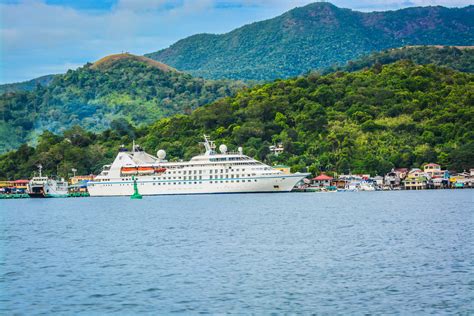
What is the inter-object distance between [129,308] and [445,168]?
103100 mm

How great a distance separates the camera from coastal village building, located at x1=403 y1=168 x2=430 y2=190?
116688mm

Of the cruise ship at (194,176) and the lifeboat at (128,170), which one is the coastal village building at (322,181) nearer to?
the cruise ship at (194,176)

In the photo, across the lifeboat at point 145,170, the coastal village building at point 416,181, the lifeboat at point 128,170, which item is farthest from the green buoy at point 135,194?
the coastal village building at point 416,181

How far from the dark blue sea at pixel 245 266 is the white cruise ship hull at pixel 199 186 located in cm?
4701

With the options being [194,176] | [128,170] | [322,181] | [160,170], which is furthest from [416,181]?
[128,170]

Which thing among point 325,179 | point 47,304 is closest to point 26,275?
point 47,304

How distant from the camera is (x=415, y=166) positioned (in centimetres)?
12425

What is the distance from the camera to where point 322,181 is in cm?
12050

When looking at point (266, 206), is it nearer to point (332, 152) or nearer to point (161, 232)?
point (161, 232)

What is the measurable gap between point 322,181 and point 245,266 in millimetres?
88718

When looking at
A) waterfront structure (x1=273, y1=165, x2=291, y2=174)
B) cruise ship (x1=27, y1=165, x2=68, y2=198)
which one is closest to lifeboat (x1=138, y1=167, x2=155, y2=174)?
cruise ship (x1=27, y1=165, x2=68, y2=198)

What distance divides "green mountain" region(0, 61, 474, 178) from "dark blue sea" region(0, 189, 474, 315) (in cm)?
7203

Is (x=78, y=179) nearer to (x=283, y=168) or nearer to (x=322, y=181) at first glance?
(x=283, y=168)

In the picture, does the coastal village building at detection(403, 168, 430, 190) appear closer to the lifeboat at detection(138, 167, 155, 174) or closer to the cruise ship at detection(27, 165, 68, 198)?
the lifeboat at detection(138, 167, 155, 174)
